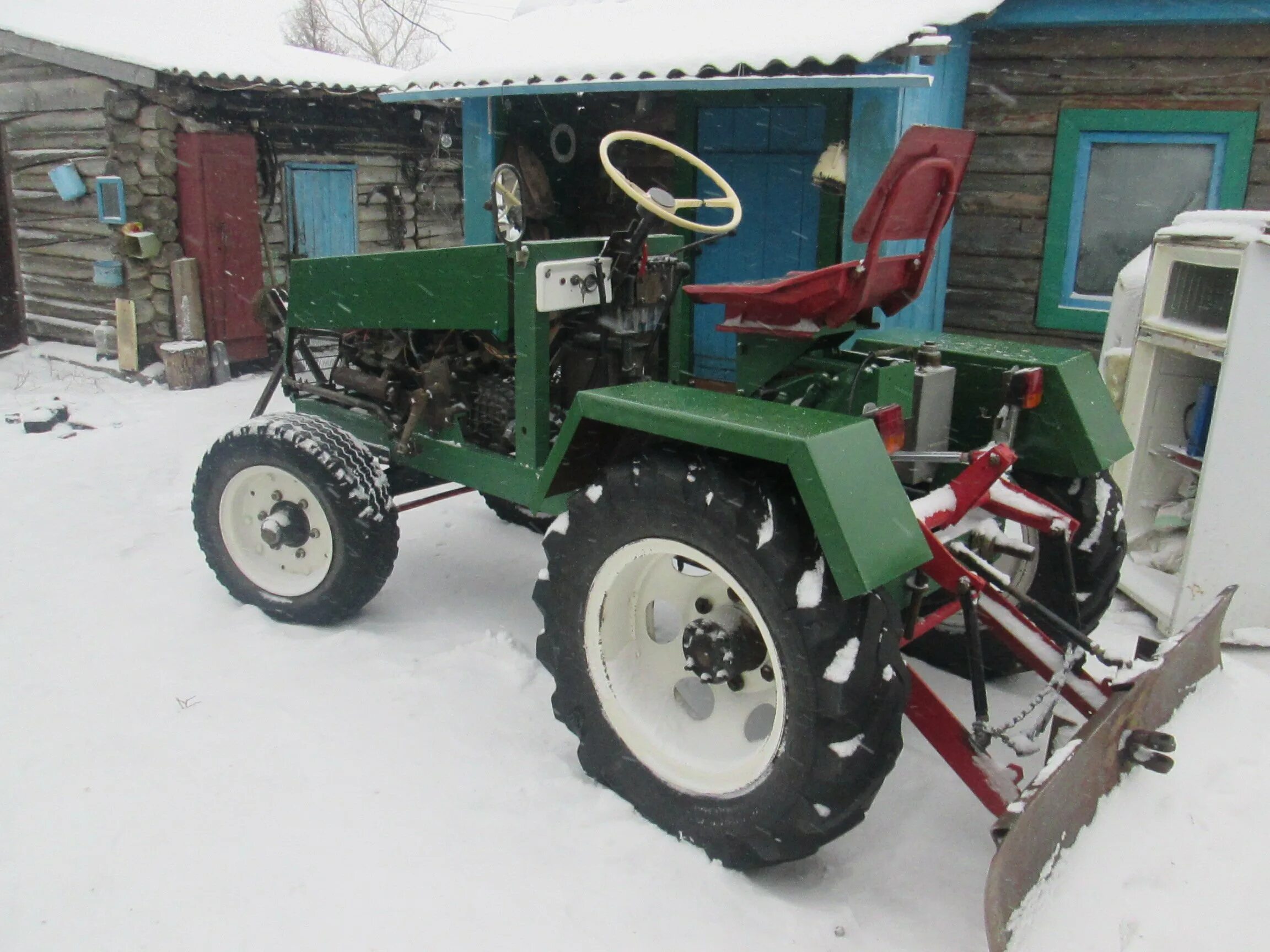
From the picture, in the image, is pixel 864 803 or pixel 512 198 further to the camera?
pixel 512 198

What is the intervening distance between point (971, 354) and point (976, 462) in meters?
0.70

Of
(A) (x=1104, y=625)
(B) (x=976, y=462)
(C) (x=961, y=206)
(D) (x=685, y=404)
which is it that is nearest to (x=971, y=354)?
(B) (x=976, y=462)

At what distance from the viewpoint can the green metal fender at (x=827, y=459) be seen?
1903mm

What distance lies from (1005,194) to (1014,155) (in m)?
0.22

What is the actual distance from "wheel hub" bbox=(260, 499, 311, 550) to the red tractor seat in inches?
62.7

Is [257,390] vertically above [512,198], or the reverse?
[512,198]

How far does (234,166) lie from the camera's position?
25.9 feet

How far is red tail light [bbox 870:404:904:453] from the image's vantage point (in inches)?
91.3

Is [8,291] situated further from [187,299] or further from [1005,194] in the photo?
[1005,194]

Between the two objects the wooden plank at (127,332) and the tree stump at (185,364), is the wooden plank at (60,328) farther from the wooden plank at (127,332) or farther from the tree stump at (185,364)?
the tree stump at (185,364)

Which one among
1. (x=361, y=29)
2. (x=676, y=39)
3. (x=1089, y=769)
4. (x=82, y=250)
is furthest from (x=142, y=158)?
(x=361, y=29)

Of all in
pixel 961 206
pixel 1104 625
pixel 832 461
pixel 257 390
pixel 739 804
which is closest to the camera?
pixel 832 461

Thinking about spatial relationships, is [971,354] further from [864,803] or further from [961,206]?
[961,206]

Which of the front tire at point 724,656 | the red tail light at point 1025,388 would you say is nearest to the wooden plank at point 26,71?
the front tire at point 724,656
